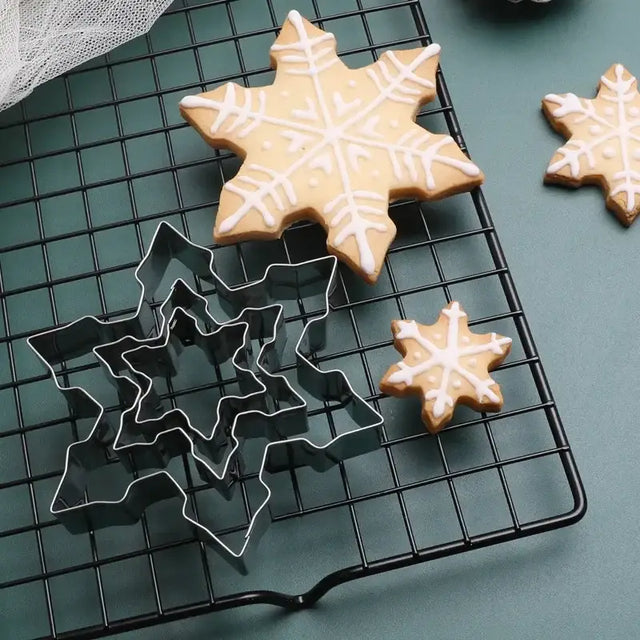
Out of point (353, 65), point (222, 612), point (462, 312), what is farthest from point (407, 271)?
point (222, 612)

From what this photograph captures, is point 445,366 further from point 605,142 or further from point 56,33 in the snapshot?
point 56,33

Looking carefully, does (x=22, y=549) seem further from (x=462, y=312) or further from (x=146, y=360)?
(x=462, y=312)

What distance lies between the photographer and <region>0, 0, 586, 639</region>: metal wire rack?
3.18ft

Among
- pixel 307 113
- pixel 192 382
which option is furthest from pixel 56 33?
pixel 192 382

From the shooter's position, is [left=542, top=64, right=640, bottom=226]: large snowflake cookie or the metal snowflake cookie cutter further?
[left=542, top=64, right=640, bottom=226]: large snowflake cookie

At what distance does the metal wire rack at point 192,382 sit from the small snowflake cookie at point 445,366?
0.02m

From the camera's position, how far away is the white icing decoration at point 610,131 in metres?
1.10

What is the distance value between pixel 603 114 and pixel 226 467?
584mm

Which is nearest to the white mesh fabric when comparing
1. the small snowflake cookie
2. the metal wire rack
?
the metal wire rack

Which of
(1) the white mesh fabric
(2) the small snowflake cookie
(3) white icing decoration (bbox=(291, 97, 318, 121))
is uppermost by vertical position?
(1) the white mesh fabric

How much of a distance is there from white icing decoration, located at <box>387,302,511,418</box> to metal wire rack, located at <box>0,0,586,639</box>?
0.10ft

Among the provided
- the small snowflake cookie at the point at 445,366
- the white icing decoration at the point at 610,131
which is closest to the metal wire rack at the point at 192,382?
the small snowflake cookie at the point at 445,366

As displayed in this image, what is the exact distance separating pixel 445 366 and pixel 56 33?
55cm

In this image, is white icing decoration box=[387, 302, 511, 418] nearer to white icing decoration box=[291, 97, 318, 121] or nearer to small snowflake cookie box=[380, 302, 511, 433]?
small snowflake cookie box=[380, 302, 511, 433]
